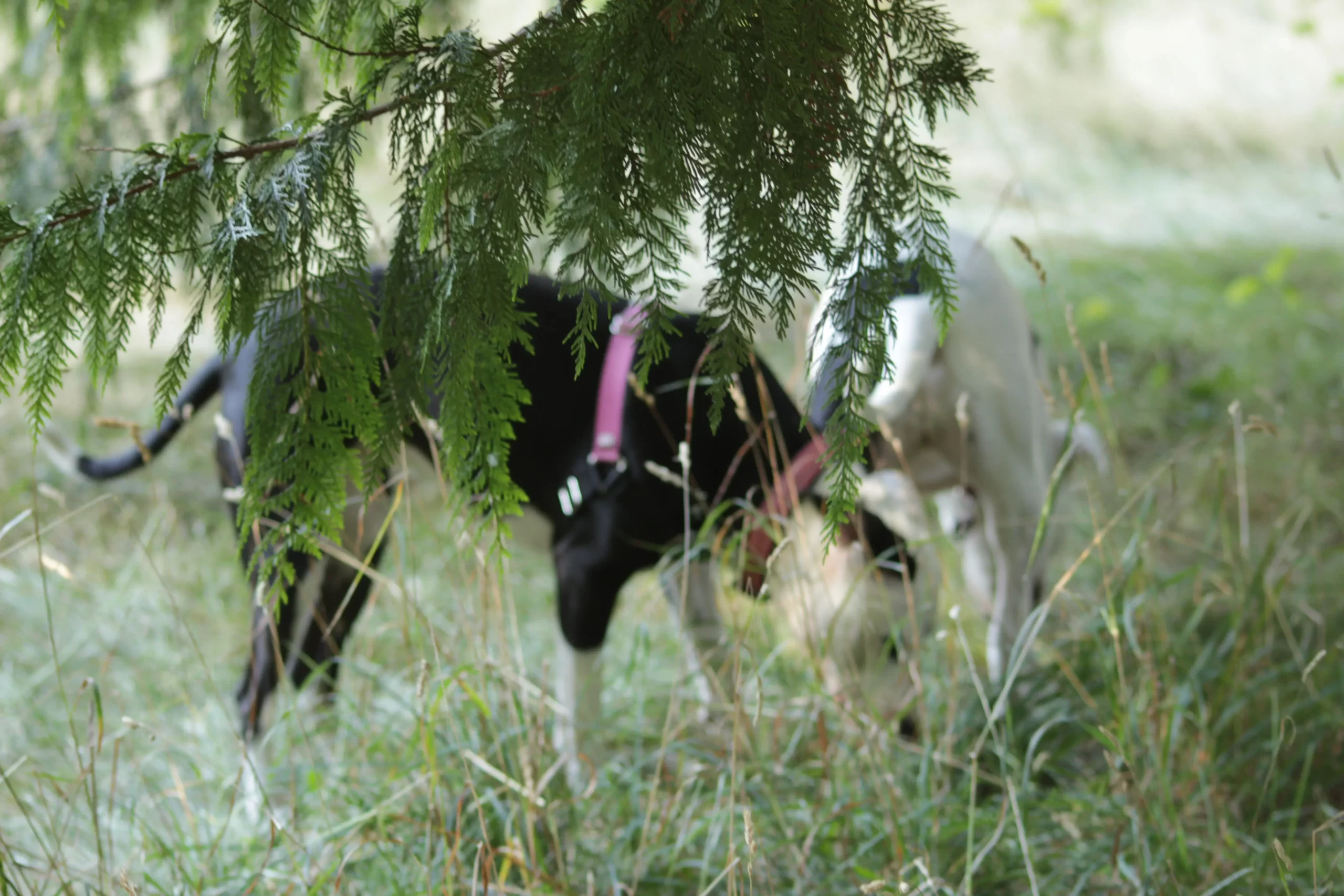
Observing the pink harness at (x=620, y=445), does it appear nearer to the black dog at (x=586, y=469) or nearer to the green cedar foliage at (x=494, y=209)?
the black dog at (x=586, y=469)

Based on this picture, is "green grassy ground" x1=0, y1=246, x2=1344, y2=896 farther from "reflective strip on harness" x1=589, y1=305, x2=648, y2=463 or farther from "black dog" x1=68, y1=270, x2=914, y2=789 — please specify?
"reflective strip on harness" x1=589, y1=305, x2=648, y2=463

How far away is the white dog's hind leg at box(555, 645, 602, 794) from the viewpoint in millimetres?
2100

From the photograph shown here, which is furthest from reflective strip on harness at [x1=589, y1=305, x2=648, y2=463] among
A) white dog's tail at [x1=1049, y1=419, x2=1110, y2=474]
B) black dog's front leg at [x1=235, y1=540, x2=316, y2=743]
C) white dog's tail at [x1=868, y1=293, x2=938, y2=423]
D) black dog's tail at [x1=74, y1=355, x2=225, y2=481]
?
white dog's tail at [x1=1049, y1=419, x2=1110, y2=474]

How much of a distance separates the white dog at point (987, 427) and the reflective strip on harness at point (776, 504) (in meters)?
0.18

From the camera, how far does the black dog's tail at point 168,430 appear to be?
2.25 m

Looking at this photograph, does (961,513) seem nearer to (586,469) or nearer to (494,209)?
(586,469)

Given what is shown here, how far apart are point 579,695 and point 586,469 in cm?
43

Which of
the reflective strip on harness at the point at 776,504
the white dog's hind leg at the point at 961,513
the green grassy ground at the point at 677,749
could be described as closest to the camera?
the green grassy ground at the point at 677,749

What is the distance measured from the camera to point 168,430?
92.7 inches

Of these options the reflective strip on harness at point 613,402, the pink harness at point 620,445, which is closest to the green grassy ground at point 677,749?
the pink harness at point 620,445

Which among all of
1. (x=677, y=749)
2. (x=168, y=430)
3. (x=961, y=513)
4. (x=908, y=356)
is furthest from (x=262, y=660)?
(x=961, y=513)

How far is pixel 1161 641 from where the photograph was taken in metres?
2.07

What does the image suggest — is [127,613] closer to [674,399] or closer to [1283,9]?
[674,399]

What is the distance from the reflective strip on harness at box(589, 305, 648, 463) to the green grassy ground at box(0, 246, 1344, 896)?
0.32 m
